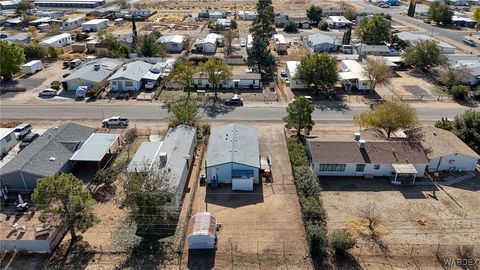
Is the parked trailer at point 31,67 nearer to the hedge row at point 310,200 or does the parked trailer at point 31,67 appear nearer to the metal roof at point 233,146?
the metal roof at point 233,146

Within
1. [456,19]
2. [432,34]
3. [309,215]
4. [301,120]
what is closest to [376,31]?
[432,34]

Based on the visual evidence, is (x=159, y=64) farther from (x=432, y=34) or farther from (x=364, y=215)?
(x=432, y=34)

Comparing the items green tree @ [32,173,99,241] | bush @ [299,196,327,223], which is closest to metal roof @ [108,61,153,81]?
green tree @ [32,173,99,241]

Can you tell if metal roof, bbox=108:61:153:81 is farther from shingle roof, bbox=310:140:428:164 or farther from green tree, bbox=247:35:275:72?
shingle roof, bbox=310:140:428:164

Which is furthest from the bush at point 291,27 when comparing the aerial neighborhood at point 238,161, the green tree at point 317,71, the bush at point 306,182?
the bush at point 306,182

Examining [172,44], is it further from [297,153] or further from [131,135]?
[297,153]

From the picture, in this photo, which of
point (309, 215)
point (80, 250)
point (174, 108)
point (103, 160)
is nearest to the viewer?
point (80, 250)

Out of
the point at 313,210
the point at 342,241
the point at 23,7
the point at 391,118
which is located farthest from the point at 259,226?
the point at 23,7
